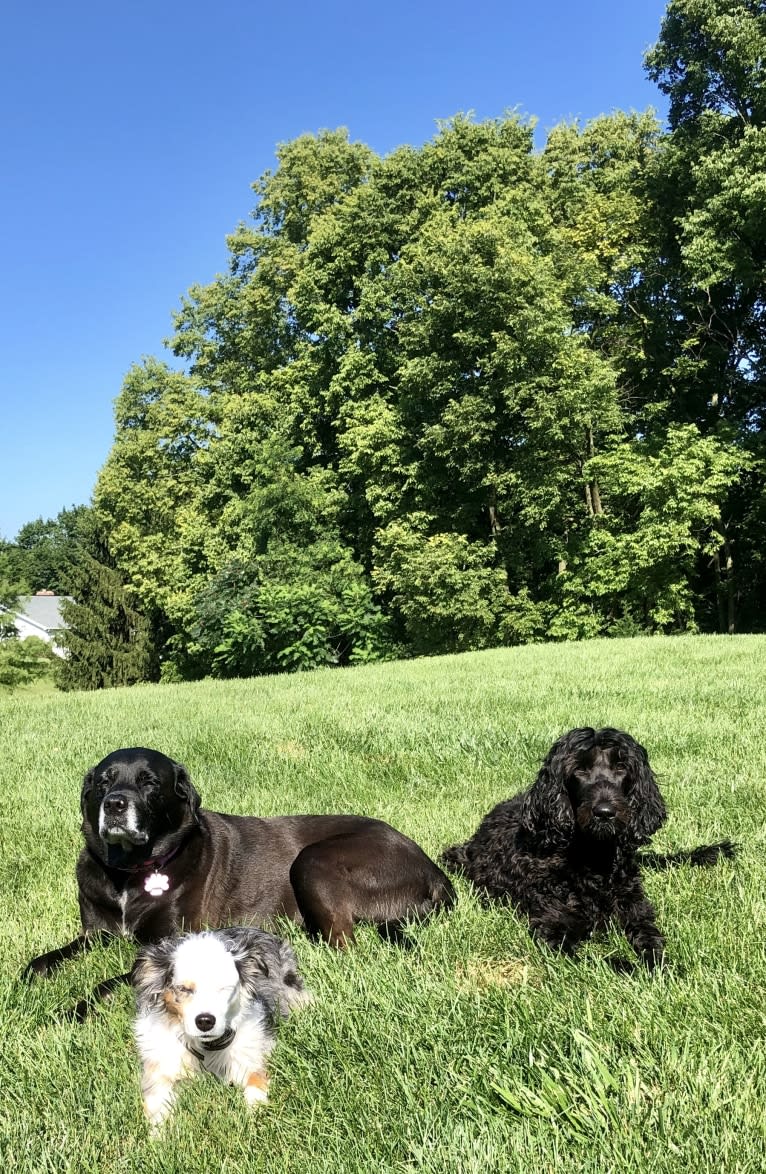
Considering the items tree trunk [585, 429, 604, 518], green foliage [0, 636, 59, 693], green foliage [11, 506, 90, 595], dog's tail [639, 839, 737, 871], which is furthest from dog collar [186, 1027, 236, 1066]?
green foliage [11, 506, 90, 595]

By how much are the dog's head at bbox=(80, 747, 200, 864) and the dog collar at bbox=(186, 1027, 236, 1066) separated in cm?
117

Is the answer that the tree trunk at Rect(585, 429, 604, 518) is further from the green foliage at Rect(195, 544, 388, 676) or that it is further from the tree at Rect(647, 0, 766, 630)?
the green foliage at Rect(195, 544, 388, 676)

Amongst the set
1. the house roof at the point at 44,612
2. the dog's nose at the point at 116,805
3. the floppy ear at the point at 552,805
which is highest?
the house roof at the point at 44,612

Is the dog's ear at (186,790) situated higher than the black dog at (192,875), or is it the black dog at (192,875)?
the dog's ear at (186,790)

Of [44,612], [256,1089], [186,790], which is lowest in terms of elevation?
[256,1089]

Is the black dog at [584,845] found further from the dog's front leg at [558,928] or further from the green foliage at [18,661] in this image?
the green foliage at [18,661]

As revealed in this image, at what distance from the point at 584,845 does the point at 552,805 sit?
0.78ft

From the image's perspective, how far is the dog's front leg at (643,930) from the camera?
3.36 m

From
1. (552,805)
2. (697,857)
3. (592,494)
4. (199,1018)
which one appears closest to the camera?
(199,1018)

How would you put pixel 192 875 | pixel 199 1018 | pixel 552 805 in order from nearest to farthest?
pixel 199 1018 → pixel 192 875 → pixel 552 805

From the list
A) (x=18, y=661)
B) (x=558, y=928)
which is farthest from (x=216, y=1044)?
(x=18, y=661)

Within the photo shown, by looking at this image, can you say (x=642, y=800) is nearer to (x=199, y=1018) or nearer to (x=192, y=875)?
(x=192, y=875)

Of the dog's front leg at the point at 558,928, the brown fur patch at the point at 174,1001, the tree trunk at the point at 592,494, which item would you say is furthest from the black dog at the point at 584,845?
the tree trunk at the point at 592,494

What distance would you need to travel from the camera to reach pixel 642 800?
3916 mm
